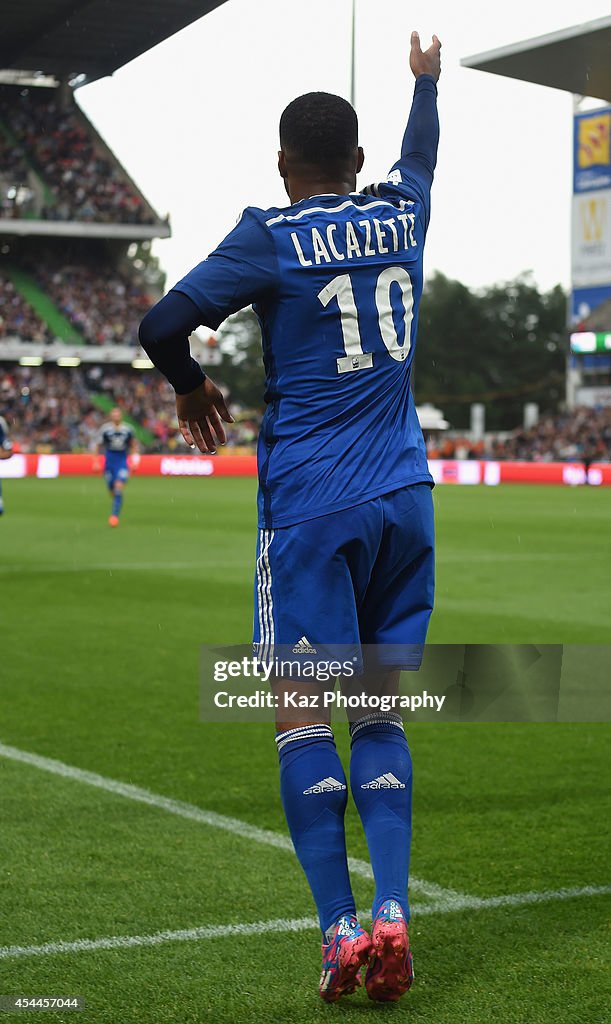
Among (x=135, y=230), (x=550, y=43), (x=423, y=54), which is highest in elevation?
(x=135, y=230)

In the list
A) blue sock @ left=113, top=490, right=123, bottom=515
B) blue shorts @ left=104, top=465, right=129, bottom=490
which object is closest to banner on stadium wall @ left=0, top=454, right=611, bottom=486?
blue shorts @ left=104, top=465, right=129, bottom=490

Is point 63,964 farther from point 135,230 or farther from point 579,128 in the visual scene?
point 135,230

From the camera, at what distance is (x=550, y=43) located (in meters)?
5.62

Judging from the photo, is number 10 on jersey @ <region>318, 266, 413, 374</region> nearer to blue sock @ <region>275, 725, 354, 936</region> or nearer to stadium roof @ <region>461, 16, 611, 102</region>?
blue sock @ <region>275, 725, 354, 936</region>

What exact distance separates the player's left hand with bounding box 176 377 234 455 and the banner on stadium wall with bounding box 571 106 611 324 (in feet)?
141

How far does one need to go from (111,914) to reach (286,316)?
1.69 metres

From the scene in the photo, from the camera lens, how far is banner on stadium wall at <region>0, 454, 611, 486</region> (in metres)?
36.9

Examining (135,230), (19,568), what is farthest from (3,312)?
(19,568)

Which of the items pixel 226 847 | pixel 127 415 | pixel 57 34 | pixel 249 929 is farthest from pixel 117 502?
pixel 127 415

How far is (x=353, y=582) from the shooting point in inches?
118

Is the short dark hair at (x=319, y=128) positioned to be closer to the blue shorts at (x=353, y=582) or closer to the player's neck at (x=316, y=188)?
the player's neck at (x=316, y=188)

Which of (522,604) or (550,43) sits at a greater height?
(550,43)

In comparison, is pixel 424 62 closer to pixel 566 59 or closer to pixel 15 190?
pixel 566 59

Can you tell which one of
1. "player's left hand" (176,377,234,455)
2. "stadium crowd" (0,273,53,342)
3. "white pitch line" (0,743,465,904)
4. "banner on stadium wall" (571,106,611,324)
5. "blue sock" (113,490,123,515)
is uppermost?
"banner on stadium wall" (571,106,611,324)
